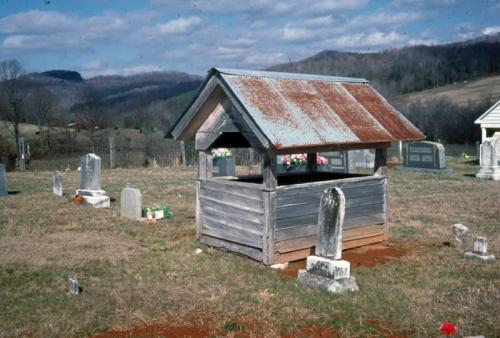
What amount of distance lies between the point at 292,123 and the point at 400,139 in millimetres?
2612

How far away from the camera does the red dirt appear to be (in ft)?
29.8

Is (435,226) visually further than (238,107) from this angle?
Yes

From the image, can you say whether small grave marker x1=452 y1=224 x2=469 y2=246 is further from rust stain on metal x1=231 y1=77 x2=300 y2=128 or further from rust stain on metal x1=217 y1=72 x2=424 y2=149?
rust stain on metal x1=231 y1=77 x2=300 y2=128

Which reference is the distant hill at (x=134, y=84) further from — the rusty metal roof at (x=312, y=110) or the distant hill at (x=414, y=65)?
the rusty metal roof at (x=312, y=110)

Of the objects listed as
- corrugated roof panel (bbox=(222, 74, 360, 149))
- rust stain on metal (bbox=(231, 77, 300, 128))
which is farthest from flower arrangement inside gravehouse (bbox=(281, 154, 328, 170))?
rust stain on metal (bbox=(231, 77, 300, 128))

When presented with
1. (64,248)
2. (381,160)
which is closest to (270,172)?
(381,160)

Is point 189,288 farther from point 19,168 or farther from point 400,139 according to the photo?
point 19,168

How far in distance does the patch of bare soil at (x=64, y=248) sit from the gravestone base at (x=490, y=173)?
1736cm

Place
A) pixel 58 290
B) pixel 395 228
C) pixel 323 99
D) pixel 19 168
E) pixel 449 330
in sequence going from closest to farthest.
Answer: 1. pixel 449 330
2. pixel 58 290
3. pixel 323 99
4. pixel 395 228
5. pixel 19 168

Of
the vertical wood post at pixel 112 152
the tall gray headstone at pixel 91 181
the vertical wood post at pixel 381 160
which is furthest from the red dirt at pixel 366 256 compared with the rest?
the vertical wood post at pixel 112 152

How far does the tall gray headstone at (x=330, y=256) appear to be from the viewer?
7602 mm

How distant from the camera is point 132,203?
13867mm

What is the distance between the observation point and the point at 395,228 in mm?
12734

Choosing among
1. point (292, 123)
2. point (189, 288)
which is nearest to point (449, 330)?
point (189, 288)
